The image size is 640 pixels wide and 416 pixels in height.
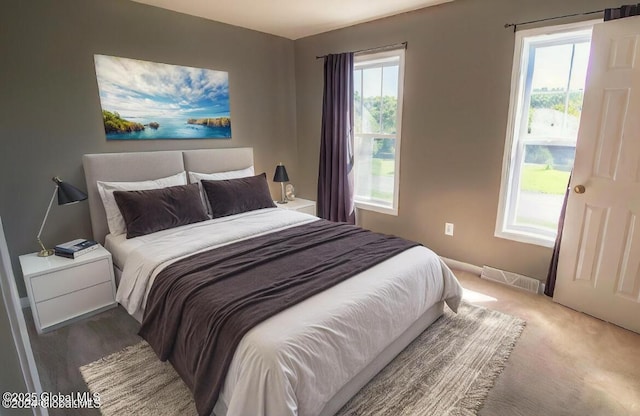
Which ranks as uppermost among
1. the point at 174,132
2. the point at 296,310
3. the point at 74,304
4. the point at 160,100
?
Answer: the point at 160,100

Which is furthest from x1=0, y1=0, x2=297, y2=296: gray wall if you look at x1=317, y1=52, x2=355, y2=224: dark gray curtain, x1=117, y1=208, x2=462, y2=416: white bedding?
x1=317, y1=52, x2=355, y2=224: dark gray curtain

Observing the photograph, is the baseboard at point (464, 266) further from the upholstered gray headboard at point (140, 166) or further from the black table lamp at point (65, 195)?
the black table lamp at point (65, 195)

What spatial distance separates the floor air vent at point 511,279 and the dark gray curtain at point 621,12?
2001 millimetres

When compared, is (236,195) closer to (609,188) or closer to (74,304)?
(74,304)

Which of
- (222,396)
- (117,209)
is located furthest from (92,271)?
(222,396)

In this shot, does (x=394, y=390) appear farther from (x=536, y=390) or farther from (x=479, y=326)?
(x=479, y=326)

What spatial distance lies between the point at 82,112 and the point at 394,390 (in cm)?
313

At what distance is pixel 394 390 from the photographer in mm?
1827

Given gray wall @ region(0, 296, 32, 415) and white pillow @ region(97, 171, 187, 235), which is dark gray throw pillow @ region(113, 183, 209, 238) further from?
gray wall @ region(0, 296, 32, 415)

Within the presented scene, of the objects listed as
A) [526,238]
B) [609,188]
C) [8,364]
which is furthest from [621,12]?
[8,364]

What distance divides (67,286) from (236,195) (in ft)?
4.83

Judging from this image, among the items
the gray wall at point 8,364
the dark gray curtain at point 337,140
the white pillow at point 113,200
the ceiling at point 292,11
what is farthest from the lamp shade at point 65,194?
the dark gray curtain at point 337,140

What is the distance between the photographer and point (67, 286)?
2412 mm

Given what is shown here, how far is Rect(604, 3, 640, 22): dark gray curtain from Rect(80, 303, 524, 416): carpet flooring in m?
2.18
